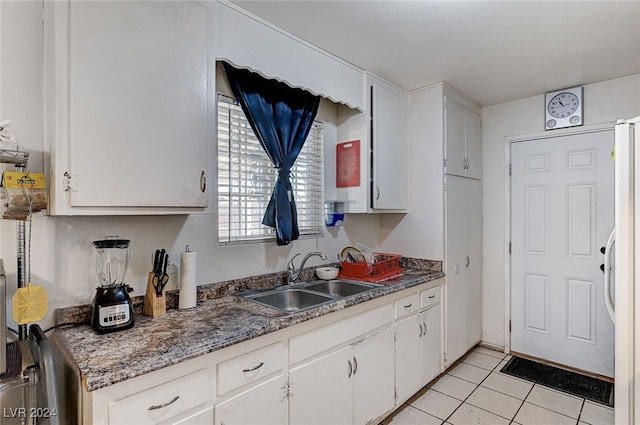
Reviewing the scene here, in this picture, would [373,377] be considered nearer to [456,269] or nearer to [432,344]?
[432,344]

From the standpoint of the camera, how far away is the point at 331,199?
2.65 metres

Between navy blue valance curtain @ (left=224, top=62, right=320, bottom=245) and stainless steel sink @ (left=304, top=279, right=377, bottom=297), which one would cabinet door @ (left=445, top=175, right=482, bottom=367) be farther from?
navy blue valance curtain @ (left=224, top=62, right=320, bottom=245)

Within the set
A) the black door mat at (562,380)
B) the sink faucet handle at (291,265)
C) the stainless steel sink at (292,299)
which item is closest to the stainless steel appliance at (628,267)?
the black door mat at (562,380)

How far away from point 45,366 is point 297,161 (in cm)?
183

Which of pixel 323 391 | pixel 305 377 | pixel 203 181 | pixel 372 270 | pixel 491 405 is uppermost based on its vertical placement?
pixel 203 181

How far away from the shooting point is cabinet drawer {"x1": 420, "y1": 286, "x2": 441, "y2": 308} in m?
2.51

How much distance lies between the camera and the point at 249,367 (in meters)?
1.40

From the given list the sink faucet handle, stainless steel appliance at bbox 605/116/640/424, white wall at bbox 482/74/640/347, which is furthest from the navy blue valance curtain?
white wall at bbox 482/74/640/347

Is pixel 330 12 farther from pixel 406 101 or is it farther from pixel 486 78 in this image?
pixel 486 78

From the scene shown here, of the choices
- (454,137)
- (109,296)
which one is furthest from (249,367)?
(454,137)

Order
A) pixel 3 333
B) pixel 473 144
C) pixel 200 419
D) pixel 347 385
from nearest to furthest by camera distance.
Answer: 1. pixel 3 333
2. pixel 200 419
3. pixel 347 385
4. pixel 473 144

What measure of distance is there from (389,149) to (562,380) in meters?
2.32

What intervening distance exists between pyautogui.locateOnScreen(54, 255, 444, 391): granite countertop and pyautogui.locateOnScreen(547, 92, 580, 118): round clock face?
2.43m

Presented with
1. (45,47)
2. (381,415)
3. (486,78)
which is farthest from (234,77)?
(381,415)
